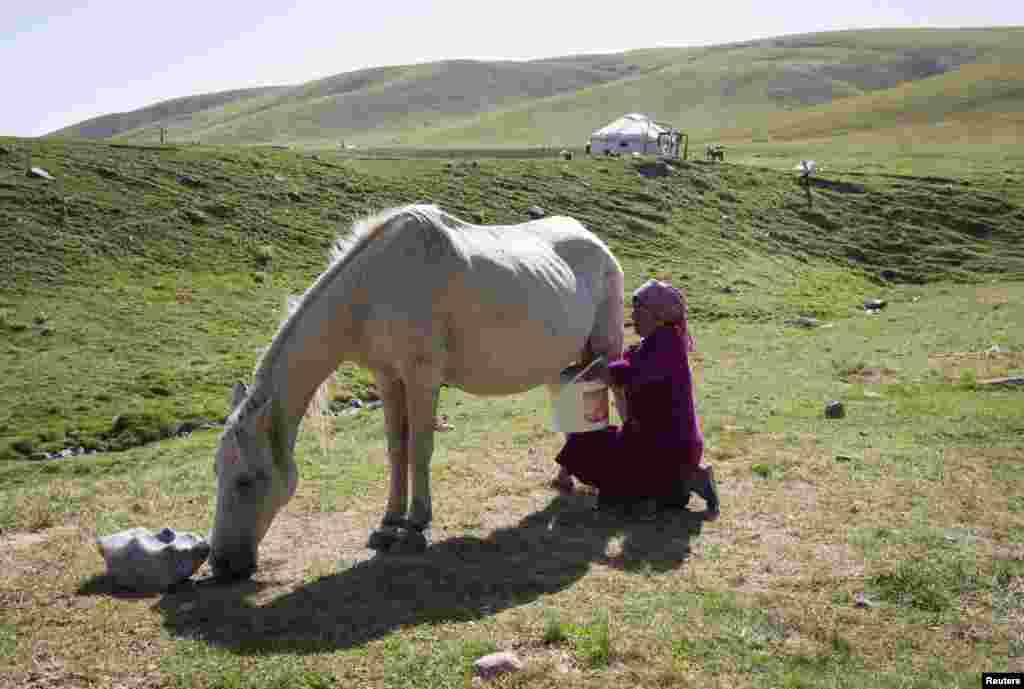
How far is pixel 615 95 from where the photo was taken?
14188 centimetres

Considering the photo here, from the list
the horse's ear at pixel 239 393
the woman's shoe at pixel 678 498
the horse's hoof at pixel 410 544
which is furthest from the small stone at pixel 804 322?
the horse's ear at pixel 239 393

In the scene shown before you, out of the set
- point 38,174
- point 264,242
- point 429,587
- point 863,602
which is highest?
point 38,174

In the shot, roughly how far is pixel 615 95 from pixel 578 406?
460 ft

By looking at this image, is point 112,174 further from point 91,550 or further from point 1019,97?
point 1019,97

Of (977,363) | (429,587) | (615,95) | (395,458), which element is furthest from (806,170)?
(615,95)

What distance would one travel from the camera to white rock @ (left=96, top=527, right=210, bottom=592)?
6.63 m

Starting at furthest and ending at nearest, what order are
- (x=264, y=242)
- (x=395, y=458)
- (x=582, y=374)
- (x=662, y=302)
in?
(x=264, y=242), (x=582, y=374), (x=662, y=302), (x=395, y=458)

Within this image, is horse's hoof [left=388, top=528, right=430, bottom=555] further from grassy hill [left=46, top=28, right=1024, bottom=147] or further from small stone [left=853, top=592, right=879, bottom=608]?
grassy hill [left=46, top=28, right=1024, bottom=147]

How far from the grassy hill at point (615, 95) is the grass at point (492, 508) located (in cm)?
8345

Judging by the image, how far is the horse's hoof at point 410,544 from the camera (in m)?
7.39

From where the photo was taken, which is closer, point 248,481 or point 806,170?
point 248,481

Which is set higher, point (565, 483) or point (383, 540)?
point (383, 540)

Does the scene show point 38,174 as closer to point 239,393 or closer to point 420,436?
point 239,393

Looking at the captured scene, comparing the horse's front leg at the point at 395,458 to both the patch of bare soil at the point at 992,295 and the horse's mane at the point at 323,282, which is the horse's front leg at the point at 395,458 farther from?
the patch of bare soil at the point at 992,295
